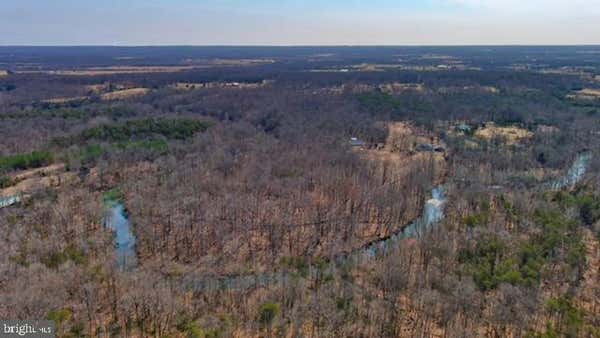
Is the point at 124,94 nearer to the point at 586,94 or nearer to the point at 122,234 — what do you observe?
the point at 122,234

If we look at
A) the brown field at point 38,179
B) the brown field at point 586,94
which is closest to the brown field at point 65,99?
the brown field at point 38,179

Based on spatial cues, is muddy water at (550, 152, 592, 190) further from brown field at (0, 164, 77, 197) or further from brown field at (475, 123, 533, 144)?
brown field at (0, 164, 77, 197)

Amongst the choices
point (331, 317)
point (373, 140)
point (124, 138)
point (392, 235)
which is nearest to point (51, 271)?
point (331, 317)

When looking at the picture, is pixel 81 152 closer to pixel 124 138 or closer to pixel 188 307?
pixel 124 138

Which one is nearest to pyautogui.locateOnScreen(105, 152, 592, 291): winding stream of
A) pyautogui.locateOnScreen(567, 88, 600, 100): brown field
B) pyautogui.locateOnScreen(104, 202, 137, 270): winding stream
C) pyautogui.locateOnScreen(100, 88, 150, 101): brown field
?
pyautogui.locateOnScreen(104, 202, 137, 270): winding stream

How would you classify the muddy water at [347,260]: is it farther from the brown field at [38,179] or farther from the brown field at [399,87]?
the brown field at [399,87]
